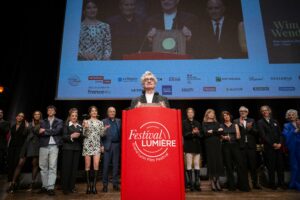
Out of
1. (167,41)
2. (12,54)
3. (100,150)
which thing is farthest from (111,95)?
(12,54)

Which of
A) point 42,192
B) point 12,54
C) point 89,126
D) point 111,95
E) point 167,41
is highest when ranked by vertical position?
point 12,54

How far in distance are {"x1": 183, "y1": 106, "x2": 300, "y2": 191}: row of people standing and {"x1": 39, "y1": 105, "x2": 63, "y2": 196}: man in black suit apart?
6.46ft

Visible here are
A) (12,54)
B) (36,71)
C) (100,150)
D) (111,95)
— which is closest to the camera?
(100,150)

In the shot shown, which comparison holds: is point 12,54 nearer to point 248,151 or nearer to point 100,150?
point 100,150

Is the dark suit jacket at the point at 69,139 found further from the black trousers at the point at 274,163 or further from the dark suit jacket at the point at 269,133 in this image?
the black trousers at the point at 274,163

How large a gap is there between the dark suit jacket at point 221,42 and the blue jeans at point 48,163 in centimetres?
321

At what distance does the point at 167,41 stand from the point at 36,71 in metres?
3.29

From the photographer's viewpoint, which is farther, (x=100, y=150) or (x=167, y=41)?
(x=167, y=41)

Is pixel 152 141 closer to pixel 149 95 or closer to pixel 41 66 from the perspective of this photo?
pixel 149 95

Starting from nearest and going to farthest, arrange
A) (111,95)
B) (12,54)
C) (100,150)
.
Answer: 1. (100,150)
2. (111,95)
3. (12,54)

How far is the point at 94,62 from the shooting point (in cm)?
486

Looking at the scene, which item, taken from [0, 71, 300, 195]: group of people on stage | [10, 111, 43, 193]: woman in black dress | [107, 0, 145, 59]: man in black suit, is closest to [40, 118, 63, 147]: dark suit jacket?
[0, 71, 300, 195]: group of people on stage

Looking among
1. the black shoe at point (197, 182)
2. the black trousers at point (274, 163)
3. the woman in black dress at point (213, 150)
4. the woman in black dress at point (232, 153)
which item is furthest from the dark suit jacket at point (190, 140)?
the black trousers at point (274, 163)

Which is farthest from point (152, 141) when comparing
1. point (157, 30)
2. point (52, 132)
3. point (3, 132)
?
point (157, 30)
